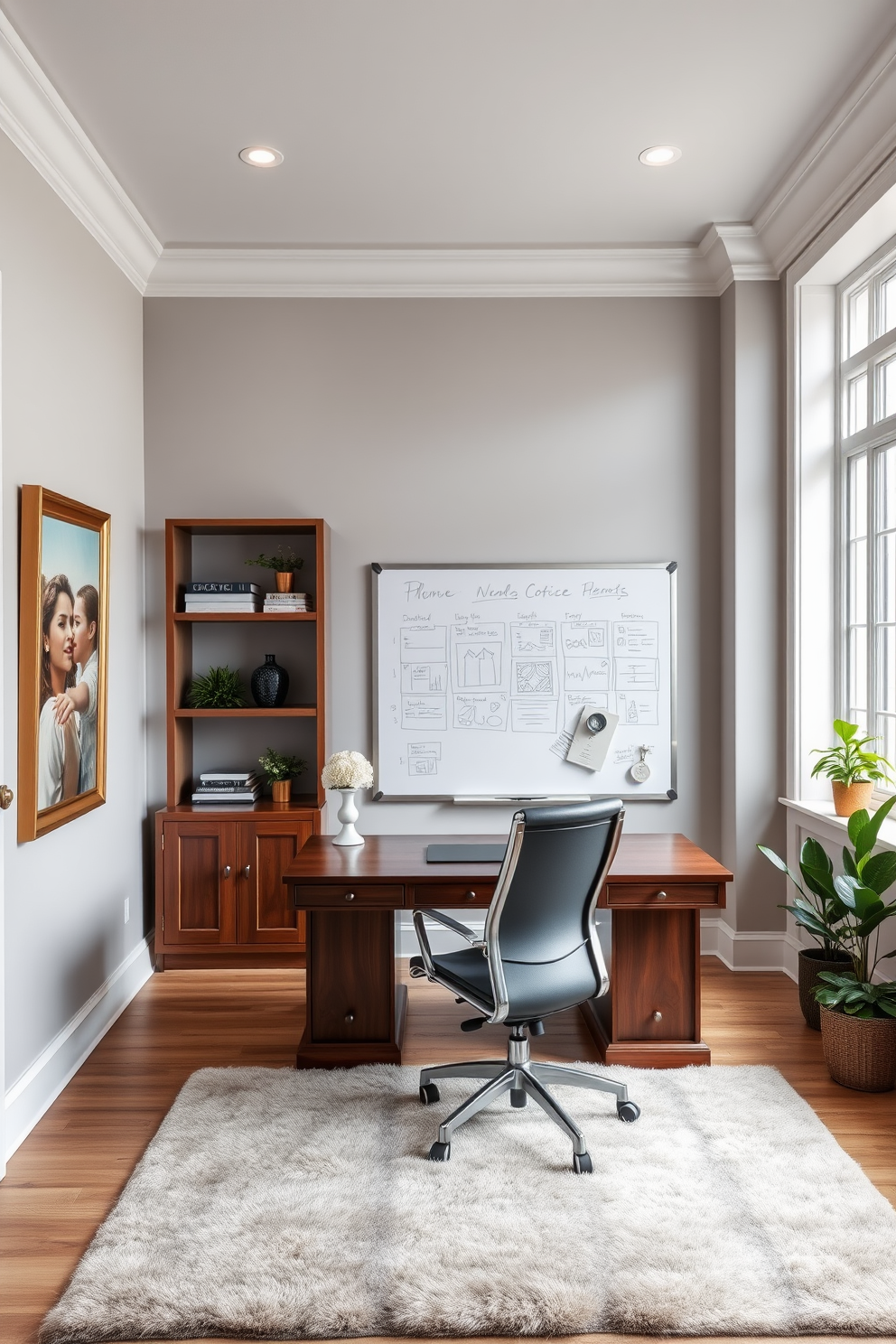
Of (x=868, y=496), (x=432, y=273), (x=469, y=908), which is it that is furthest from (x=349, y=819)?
(x=432, y=273)

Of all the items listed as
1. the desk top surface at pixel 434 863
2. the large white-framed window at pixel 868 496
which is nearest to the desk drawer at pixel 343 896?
the desk top surface at pixel 434 863

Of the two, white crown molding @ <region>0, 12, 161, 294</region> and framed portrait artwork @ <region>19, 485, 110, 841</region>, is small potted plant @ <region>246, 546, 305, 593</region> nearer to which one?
framed portrait artwork @ <region>19, 485, 110, 841</region>

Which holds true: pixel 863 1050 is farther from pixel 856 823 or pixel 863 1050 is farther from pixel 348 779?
pixel 348 779

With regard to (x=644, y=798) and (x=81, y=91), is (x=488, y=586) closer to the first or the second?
(x=644, y=798)

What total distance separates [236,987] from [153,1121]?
1.13 m

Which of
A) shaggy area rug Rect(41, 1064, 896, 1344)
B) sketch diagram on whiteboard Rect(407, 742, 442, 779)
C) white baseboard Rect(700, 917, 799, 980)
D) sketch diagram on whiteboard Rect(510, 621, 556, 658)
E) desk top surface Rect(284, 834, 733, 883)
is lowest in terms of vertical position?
shaggy area rug Rect(41, 1064, 896, 1344)

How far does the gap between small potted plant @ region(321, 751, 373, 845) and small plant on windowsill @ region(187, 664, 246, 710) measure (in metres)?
1.00

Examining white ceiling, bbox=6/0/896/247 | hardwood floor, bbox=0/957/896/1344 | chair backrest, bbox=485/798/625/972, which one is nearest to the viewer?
hardwood floor, bbox=0/957/896/1344

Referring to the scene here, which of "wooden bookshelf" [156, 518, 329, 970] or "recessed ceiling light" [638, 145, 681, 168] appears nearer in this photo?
"recessed ceiling light" [638, 145, 681, 168]

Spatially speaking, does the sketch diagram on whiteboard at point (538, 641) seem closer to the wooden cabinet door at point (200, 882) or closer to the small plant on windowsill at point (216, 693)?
the small plant on windowsill at point (216, 693)

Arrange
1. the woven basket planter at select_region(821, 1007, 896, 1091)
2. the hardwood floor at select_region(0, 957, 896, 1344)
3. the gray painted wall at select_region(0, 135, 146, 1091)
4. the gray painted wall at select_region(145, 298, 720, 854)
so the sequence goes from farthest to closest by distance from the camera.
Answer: the gray painted wall at select_region(145, 298, 720, 854) → the woven basket planter at select_region(821, 1007, 896, 1091) → the gray painted wall at select_region(0, 135, 146, 1091) → the hardwood floor at select_region(0, 957, 896, 1344)

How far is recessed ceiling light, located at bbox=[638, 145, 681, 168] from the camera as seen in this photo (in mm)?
3396

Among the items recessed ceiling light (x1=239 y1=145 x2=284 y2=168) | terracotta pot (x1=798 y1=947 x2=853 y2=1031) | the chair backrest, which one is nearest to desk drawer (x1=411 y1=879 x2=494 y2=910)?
the chair backrest

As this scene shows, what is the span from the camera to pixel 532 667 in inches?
172
